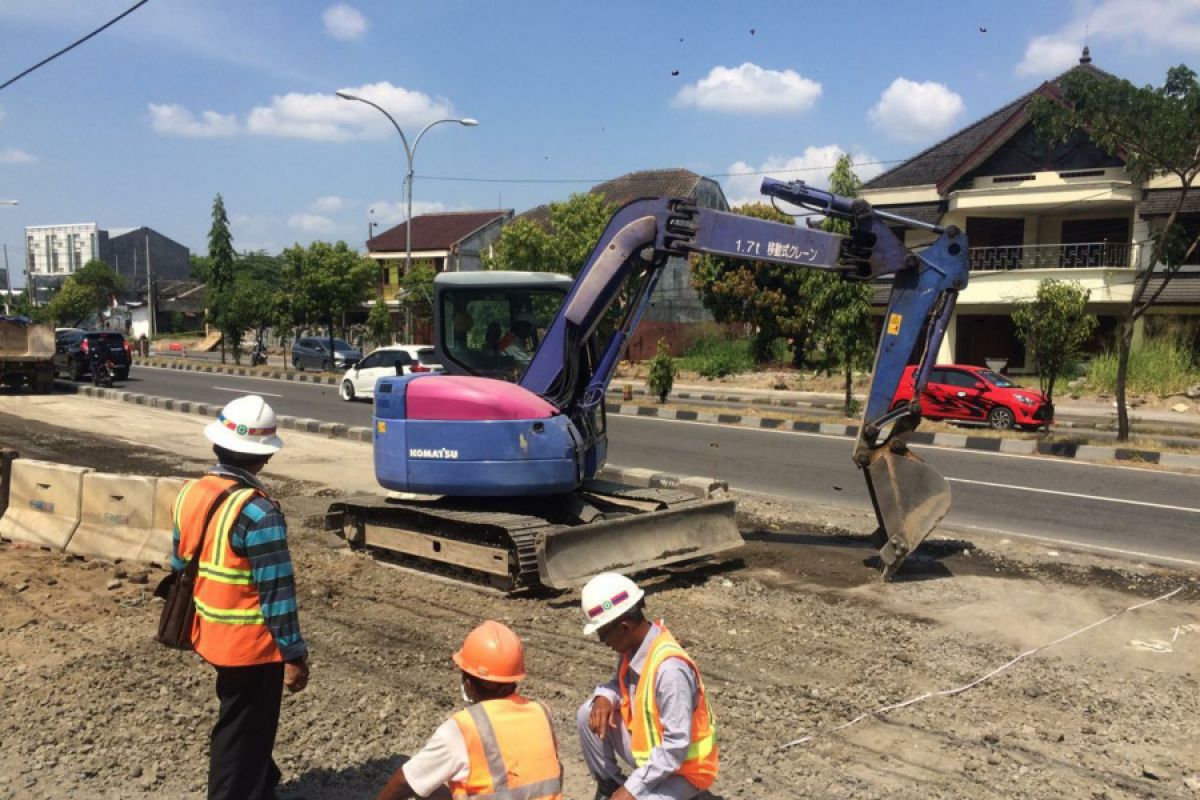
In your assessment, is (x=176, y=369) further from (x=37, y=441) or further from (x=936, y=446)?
(x=936, y=446)

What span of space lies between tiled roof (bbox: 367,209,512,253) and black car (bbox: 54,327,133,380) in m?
24.7

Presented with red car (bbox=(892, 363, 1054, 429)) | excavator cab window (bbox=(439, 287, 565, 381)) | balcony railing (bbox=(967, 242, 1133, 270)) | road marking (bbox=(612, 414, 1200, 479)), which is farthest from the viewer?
balcony railing (bbox=(967, 242, 1133, 270))

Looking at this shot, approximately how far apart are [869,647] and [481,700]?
13.3 ft

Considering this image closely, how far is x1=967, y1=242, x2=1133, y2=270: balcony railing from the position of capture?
31.0 m

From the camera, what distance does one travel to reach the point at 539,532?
24.4 feet

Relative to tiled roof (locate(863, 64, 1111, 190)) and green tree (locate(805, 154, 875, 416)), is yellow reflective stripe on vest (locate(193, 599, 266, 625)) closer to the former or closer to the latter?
green tree (locate(805, 154, 875, 416))

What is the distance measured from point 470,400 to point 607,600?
4.46 m

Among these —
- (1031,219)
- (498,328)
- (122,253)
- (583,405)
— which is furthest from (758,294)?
(122,253)

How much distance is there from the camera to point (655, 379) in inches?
976

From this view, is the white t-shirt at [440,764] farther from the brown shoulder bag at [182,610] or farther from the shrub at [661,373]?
the shrub at [661,373]

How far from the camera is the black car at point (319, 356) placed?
38.0m

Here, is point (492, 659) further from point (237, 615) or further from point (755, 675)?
point (755, 675)

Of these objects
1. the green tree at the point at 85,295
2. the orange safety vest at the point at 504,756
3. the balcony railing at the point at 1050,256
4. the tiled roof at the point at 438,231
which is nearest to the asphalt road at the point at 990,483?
the orange safety vest at the point at 504,756

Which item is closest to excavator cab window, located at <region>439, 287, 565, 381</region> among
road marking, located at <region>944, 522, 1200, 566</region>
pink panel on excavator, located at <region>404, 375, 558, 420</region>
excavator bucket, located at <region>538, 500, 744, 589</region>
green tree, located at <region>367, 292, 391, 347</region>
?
pink panel on excavator, located at <region>404, 375, 558, 420</region>
